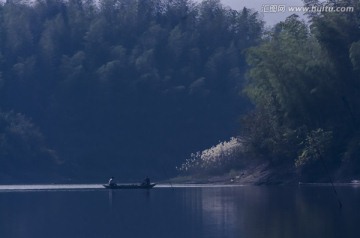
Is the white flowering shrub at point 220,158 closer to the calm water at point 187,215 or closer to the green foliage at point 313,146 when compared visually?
the green foliage at point 313,146

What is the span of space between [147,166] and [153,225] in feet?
202

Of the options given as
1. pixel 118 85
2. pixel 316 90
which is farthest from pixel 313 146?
pixel 118 85

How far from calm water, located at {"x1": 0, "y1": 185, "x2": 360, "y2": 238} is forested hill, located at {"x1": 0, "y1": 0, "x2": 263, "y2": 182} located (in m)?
43.7

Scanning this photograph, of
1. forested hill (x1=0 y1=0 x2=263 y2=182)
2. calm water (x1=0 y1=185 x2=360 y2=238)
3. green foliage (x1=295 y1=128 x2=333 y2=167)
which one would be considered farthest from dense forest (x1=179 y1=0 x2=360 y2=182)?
forested hill (x1=0 y1=0 x2=263 y2=182)

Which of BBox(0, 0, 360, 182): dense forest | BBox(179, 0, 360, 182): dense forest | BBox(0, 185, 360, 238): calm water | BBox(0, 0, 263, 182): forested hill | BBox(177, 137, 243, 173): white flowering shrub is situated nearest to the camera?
BBox(0, 185, 360, 238): calm water

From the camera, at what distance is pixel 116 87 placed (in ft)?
352

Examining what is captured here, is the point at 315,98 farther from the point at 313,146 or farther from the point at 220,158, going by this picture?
the point at 220,158

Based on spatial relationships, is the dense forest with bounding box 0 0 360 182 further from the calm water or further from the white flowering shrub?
the calm water

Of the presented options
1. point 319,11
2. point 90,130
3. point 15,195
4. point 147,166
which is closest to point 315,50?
point 319,11

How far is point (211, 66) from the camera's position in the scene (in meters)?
110

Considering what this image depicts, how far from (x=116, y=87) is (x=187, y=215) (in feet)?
211

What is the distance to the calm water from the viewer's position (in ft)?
120

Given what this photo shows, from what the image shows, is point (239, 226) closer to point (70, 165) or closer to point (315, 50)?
point (315, 50)

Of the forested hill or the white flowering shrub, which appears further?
the forested hill
